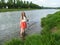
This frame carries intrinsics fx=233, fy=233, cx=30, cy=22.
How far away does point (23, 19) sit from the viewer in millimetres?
21781

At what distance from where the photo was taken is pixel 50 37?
372 inches

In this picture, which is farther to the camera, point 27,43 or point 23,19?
point 23,19

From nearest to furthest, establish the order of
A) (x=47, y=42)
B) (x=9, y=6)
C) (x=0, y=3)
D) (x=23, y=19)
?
(x=47, y=42) < (x=23, y=19) < (x=0, y=3) < (x=9, y=6)

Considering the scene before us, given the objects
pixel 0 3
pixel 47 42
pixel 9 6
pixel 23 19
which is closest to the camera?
pixel 47 42

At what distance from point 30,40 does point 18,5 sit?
155 m

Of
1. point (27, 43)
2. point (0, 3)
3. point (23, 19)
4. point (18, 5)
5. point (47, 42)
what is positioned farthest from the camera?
point (18, 5)

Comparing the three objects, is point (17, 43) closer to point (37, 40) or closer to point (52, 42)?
point (37, 40)

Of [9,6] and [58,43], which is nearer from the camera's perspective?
[58,43]

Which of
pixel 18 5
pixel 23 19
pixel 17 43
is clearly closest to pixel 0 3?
pixel 18 5

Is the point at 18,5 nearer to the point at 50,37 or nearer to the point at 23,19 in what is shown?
the point at 23,19

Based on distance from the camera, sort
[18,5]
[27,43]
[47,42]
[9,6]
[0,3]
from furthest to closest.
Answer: [18,5] → [9,6] → [0,3] → [27,43] → [47,42]

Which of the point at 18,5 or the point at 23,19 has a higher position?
the point at 23,19

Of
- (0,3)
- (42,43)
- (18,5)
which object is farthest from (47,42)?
(18,5)

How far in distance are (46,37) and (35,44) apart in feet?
1.75
